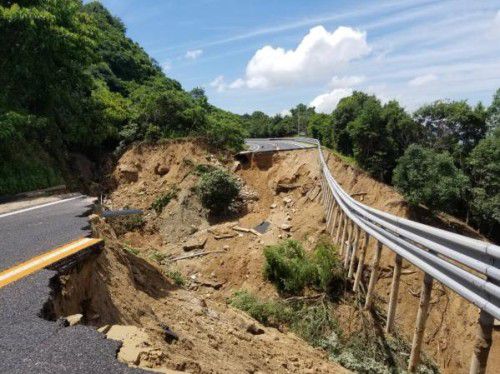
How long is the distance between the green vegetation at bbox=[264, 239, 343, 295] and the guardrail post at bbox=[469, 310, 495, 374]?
369 inches

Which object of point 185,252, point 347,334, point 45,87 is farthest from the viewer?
point 185,252

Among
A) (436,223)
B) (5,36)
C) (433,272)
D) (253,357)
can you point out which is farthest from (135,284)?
(436,223)

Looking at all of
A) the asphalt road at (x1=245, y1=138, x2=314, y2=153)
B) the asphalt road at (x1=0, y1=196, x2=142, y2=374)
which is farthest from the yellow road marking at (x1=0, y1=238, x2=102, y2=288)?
the asphalt road at (x1=245, y1=138, x2=314, y2=153)

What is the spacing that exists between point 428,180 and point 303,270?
514 inches

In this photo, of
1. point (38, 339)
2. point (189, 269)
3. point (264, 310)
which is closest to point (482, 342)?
point (38, 339)

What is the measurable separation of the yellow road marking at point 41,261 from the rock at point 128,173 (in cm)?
1768

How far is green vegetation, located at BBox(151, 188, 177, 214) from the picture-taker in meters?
21.5

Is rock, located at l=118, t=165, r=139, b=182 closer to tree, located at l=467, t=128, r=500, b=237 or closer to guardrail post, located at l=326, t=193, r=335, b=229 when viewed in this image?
guardrail post, located at l=326, t=193, r=335, b=229

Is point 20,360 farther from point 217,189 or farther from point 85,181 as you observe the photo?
point 85,181

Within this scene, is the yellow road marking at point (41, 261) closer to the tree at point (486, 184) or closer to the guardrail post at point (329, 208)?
the guardrail post at point (329, 208)

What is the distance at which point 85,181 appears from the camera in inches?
849

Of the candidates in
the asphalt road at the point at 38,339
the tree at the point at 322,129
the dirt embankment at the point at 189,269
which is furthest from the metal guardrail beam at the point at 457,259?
the tree at the point at 322,129

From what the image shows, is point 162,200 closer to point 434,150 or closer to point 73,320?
point 73,320

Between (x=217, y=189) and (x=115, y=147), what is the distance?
8250 millimetres
